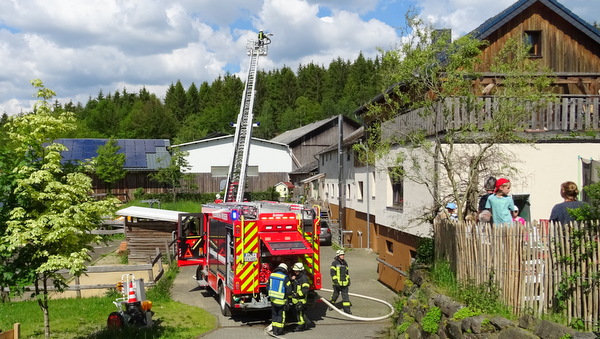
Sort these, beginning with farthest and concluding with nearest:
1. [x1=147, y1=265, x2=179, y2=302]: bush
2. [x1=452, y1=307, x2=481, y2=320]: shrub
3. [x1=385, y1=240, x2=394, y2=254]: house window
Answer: [x1=385, y1=240, x2=394, y2=254]: house window < [x1=147, y1=265, x2=179, y2=302]: bush < [x1=452, y1=307, x2=481, y2=320]: shrub

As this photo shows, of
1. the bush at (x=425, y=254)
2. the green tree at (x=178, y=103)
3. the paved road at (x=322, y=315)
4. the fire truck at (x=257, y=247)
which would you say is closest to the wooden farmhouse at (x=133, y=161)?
the paved road at (x=322, y=315)

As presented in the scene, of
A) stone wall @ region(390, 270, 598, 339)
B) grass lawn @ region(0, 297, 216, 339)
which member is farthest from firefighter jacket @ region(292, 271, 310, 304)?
grass lawn @ region(0, 297, 216, 339)

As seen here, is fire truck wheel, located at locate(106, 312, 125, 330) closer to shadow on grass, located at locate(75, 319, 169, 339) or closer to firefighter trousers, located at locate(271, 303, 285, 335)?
shadow on grass, located at locate(75, 319, 169, 339)

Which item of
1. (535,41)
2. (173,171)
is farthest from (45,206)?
(173,171)

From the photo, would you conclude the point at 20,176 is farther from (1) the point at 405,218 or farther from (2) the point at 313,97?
(2) the point at 313,97

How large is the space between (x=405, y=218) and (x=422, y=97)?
19.6 ft

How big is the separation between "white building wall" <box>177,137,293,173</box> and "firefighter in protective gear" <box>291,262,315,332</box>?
128 ft

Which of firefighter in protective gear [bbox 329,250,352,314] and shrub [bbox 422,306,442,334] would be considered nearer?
shrub [bbox 422,306,442,334]

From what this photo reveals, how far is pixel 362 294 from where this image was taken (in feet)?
58.4

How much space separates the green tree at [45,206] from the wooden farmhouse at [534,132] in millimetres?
7124

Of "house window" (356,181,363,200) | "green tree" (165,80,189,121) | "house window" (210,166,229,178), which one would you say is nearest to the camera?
"house window" (356,181,363,200)

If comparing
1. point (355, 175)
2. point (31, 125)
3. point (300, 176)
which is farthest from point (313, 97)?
point (31, 125)

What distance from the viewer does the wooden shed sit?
80.4 ft

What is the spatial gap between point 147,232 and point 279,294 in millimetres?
13753
